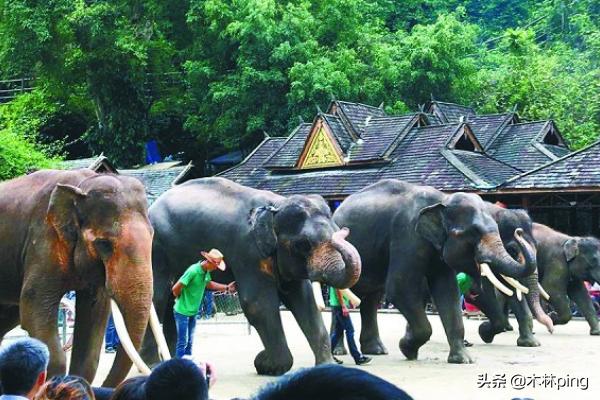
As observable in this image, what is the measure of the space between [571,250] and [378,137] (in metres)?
10.9

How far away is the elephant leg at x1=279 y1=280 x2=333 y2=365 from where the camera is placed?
11711 millimetres

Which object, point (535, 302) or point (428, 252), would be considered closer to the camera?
point (428, 252)

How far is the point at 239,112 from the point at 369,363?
26.9 metres

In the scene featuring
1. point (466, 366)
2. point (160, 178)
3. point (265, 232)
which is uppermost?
point (265, 232)

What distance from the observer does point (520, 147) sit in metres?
31.4

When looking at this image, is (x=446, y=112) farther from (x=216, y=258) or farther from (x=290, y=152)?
(x=216, y=258)

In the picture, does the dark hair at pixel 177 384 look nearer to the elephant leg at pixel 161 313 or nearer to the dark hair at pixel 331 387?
the dark hair at pixel 331 387

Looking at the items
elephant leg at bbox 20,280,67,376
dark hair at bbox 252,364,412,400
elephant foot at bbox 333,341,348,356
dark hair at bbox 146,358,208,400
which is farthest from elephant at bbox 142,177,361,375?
dark hair at bbox 252,364,412,400

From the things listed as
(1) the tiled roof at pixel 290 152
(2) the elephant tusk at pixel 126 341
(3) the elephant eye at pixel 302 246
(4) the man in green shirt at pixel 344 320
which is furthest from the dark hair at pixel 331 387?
(1) the tiled roof at pixel 290 152

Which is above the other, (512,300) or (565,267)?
(512,300)

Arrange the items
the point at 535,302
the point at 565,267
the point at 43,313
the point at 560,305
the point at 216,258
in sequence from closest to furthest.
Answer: the point at 43,313 → the point at 216,258 → the point at 535,302 → the point at 560,305 → the point at 565,267

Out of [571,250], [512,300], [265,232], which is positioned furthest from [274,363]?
[571,250]

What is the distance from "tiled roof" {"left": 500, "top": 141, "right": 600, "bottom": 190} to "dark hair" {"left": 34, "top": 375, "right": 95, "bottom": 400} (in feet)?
61.8

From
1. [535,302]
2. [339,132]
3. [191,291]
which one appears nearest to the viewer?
[191,291]
